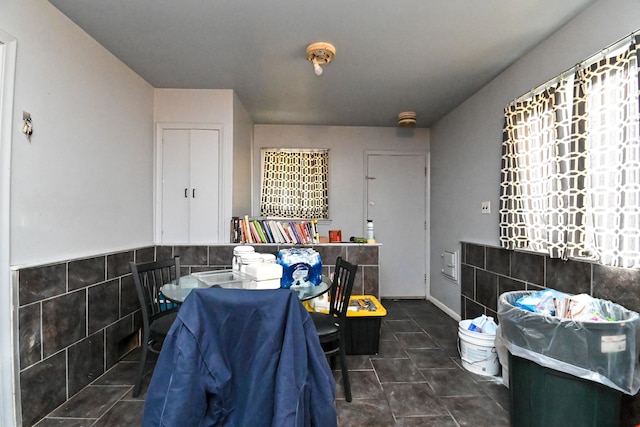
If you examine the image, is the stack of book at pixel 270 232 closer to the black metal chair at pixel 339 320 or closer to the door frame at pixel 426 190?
the black metal chair at pixel 339 320

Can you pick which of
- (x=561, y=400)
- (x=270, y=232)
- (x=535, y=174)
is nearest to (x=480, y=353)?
(x=561, y=400)

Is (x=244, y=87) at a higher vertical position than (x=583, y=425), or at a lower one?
higher

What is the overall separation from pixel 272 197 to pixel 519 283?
2995 millimetres

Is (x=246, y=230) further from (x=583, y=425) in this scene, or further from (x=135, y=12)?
(x=583, y=425)

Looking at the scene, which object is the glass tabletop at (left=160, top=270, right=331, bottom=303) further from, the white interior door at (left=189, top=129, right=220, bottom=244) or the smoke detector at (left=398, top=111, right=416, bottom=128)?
the smoke detector at (left=398, top=111, right=416, bottom=128)

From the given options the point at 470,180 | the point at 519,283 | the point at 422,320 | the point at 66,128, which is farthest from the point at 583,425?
the point at 66,128

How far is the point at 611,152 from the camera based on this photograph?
1.67 metres

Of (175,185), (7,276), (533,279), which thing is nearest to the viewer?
(7,276)

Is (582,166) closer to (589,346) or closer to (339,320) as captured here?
(589,346)

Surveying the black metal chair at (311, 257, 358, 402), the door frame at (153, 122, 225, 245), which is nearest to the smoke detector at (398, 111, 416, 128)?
the door frame at (153, 122, 225, 245)

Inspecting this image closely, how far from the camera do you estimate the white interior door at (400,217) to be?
4328 mm

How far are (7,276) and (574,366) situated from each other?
285 centimetres

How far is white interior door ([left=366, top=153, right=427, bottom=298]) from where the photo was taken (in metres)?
4.33

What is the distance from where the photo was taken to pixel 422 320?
11.3 ft
